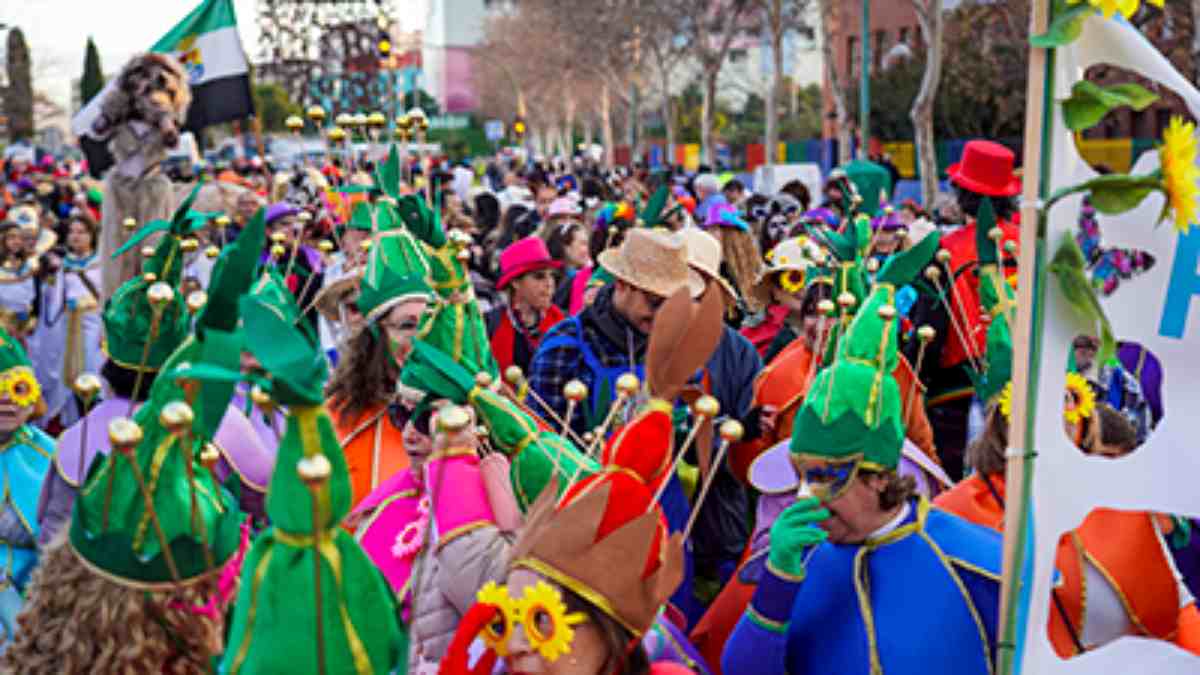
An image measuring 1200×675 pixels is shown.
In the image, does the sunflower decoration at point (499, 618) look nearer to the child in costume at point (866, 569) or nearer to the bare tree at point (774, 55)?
the child in costume at point (866, 569)

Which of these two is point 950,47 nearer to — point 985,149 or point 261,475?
point 985,149

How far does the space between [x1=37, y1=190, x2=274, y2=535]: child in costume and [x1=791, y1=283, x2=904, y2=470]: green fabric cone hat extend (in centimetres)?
136

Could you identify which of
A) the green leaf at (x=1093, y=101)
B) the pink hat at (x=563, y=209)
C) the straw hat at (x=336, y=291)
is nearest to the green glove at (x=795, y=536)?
the green leaf at (x=1093, y=101)

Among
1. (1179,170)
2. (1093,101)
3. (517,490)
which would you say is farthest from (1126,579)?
(517,490)

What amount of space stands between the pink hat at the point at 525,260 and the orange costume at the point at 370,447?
Answer: 2794mm

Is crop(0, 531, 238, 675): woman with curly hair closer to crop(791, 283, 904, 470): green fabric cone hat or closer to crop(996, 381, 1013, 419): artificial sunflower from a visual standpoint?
crop(791, 283, 904, 470): green fabric cone hat

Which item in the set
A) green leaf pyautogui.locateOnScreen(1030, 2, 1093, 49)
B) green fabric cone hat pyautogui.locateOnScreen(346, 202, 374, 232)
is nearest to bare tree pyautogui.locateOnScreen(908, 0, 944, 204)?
green fabric cone hat pyautogui.locateOnScreen(346, 202, 374, 232)

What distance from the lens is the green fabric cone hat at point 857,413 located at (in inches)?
130

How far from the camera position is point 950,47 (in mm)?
35375

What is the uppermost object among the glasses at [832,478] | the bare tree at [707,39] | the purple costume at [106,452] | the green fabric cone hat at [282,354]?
the bare tree at [707,39]

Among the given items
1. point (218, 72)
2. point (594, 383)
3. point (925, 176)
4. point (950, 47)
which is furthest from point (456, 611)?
point (950, 47)

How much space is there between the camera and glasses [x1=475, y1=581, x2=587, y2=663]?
8.86ft

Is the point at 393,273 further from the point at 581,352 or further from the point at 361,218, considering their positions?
the point at 361,218

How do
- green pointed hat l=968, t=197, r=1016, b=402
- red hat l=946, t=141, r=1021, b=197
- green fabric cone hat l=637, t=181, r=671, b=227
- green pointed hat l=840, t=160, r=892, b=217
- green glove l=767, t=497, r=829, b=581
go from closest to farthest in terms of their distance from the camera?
1. green glove l=767, t=497, r=829, b=581
2. green pointed hat l=968, t=197, r=1016, b=402
3. red hat l=946, t=141, r=1021, b=197
4. green fabric cone hat l=637, t=181, r=671, b=227
5. green pointed hat l=840, t=160, r=892, b=217
